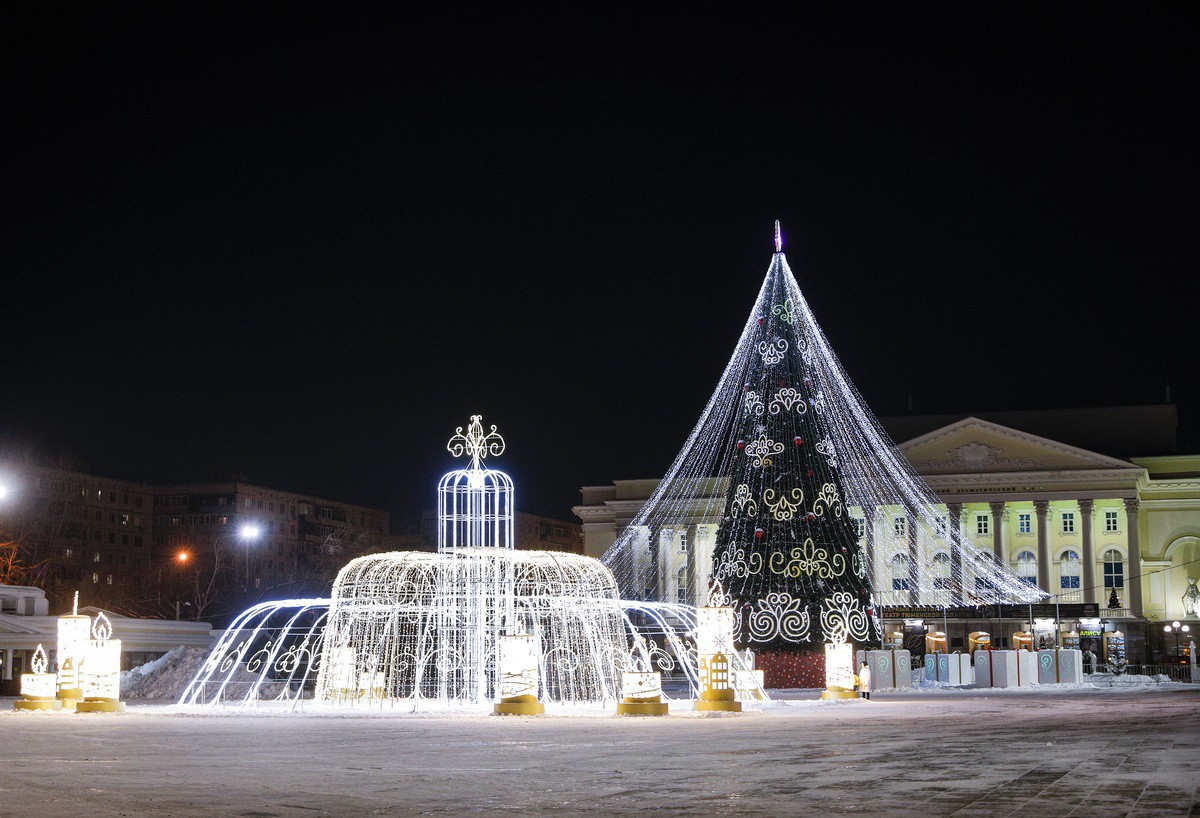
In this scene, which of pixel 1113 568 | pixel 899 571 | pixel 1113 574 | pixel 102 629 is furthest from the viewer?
pixel 1113 568

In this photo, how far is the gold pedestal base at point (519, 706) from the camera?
2348 cm

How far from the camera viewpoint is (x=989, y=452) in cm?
8300

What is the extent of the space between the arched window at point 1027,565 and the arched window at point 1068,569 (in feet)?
4.61

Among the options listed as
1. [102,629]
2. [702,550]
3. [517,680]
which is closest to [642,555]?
[702,550]

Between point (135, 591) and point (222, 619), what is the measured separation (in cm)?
1351

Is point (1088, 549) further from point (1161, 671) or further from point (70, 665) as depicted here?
point (70, 665)

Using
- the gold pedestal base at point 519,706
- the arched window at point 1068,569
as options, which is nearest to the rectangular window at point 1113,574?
the arched window at point 1068,569

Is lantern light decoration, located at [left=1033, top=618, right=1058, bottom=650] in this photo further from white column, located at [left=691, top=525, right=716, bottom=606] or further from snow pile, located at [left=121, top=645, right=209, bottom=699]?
snow pile, located at [left=121, top=645, right=209, bottom=699]

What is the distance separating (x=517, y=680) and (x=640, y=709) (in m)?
2.17

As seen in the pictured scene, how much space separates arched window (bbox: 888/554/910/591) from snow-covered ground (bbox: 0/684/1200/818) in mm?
53295

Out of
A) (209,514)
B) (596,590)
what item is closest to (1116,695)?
(596,590)

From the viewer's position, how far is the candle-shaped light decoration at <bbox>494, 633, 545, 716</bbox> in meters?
23.5

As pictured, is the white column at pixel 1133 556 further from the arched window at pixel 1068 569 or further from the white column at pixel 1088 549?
the arched window at pixel 1068 569

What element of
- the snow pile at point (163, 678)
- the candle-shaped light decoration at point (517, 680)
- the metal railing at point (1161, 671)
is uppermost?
the candle-shaped light decoration at point (517, 680)
